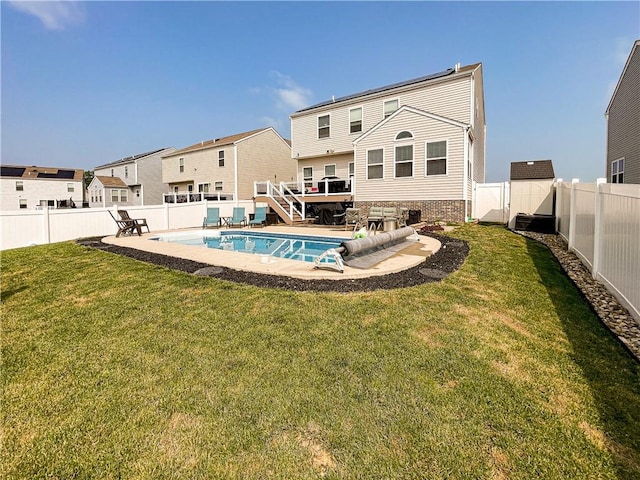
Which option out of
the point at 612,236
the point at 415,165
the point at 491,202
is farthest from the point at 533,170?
the point at 612,236

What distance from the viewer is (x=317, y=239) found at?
12578 millimetres

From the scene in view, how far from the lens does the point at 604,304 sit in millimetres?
4902

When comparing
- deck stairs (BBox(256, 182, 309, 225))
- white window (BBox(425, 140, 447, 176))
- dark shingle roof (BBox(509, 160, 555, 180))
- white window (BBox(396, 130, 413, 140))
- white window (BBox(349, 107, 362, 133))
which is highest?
white window (BBox(349, 107, 362, 133))

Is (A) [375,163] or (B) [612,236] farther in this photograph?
(A) [375,163]

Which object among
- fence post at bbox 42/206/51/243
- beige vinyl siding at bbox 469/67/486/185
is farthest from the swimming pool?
beige vinyl siding at bbox 469/67/486/185

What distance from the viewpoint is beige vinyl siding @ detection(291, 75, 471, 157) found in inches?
646

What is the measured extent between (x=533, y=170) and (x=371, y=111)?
952 centimetres

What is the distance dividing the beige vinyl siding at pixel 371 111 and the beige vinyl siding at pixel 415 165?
2344mm

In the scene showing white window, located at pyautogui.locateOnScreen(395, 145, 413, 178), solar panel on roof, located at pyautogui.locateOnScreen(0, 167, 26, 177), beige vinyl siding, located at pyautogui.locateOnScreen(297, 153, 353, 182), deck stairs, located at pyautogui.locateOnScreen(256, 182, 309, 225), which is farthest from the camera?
solar panel on roof, located at pyautogui.locateOnScreen(0, 167, 26, 177)

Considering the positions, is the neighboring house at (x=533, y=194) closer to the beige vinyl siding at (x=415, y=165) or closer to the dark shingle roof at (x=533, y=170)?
the dark shingle roof at (x=533, y=170)

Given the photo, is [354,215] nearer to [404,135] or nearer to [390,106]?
[404,135]

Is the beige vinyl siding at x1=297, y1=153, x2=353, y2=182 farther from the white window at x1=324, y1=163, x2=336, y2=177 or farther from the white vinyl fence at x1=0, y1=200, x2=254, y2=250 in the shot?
the white vinyl fence at x1=0, y1=200, x2=254, y2=250

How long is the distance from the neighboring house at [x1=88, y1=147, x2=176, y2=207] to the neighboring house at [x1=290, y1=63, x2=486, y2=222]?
1168 inches

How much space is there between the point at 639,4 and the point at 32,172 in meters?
62.0
